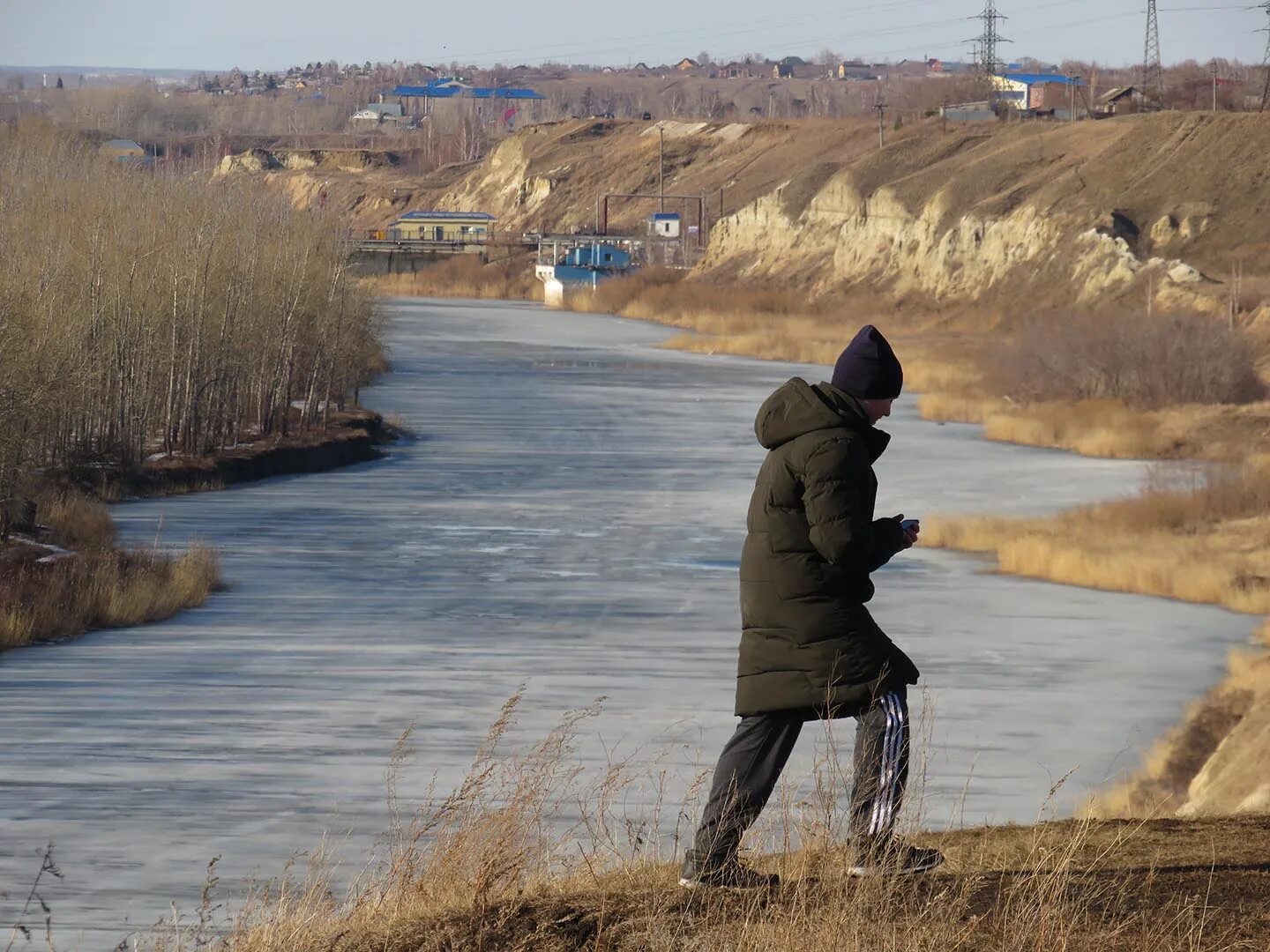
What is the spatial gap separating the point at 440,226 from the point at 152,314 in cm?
10172

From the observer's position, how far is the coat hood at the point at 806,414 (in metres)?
5.13

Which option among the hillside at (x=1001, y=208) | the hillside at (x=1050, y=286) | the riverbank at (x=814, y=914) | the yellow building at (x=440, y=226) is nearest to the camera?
the riverbank at (x=814, y=914)

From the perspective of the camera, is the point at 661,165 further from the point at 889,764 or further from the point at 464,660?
the point at 889,764

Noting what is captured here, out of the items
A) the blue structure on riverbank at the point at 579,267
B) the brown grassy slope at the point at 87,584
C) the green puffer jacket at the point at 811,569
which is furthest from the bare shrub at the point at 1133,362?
the blue structure on riverbank at the point at 579,267

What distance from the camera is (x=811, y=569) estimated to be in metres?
5.19

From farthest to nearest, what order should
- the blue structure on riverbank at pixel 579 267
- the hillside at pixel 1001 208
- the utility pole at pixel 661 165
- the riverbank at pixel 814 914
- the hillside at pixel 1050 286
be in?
the utility pole at pixel 661 165
the blue structure on riverbank at pixel 579 267
the hillside at pixel 1001 208
the hillside at pixel 1050 286
the riverbank at pixel 814 914

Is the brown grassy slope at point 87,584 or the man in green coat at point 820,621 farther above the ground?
the man in green coat at point 820,621

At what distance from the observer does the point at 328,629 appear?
20.0 meters

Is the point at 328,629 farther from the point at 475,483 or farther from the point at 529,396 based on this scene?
the point at 529,396

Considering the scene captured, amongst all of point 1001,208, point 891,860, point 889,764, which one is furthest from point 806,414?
point 1001,208

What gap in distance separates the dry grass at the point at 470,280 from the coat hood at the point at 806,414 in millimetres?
103446

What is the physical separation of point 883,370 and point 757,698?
0.96 m

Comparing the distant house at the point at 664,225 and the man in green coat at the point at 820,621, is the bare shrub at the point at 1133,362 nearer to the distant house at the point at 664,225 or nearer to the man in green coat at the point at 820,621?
the man in green coat at the point at 820,621

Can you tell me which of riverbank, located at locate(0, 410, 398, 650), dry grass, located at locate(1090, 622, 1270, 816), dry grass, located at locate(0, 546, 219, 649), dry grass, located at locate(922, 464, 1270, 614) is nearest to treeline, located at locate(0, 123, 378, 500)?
riverbank, located at locate(0, 410, 398, 650)
